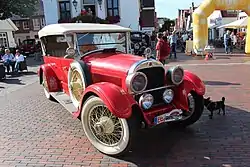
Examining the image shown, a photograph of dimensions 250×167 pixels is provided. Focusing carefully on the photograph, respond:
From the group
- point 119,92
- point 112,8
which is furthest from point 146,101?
point 112,8

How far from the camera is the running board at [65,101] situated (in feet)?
17.9

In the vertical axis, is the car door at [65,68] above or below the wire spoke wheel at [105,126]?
above

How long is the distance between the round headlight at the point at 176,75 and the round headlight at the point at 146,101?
1.92ft

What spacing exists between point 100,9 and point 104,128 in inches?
1033

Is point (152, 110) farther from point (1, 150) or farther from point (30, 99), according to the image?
A: point (30, 99)

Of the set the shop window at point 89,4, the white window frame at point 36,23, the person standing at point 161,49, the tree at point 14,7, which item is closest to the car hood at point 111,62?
the person standing at point 161,49

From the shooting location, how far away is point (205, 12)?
1656 centimetres

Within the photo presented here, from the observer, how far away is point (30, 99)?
821cm

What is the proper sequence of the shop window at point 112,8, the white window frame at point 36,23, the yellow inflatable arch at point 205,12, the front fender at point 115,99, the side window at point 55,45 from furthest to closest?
1. the white window frame at point 36,23
2. the shop window at point 112,8
3. the yellow inflatable arch at point 205,12
4. the side window at point 55,45
5. the front fender at point 115,99

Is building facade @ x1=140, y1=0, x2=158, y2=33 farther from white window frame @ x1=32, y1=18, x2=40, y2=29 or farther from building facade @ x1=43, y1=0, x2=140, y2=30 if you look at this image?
white window frame @ x1=32, y1=18, x2=40, y2=29

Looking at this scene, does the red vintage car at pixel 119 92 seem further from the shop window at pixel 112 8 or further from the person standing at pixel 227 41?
the shop window at pixel 112 8

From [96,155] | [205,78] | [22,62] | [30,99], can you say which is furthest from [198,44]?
[96,155]

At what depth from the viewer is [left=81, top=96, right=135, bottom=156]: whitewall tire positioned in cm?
401

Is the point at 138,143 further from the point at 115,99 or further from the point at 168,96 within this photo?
the point at 115,99
